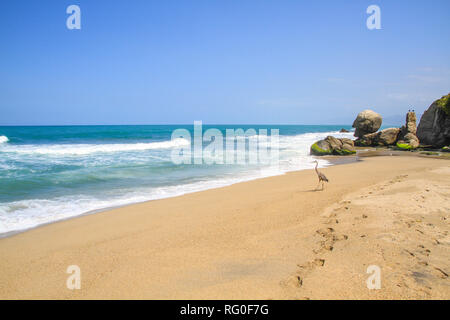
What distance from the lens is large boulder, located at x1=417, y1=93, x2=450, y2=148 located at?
20453 millimetres

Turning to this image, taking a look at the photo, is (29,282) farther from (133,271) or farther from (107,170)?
(107,170)

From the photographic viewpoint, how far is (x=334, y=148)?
19641 mm

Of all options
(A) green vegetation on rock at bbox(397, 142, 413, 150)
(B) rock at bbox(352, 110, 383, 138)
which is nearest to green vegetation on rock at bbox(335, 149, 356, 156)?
(A) green vegetation on rock at bbox(397, 142, 413, 150)

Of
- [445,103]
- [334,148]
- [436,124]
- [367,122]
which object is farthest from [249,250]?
[367,122]

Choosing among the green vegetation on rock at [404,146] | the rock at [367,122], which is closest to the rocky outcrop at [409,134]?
the green vegetation on rock at [404,146]

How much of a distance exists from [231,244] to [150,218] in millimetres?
2525

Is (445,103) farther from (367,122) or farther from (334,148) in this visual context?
(334,148)

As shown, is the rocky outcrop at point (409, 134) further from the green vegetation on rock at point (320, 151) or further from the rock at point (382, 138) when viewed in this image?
the green vegetation on rock at point (320, 151)

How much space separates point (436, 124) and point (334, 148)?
28.9ft
